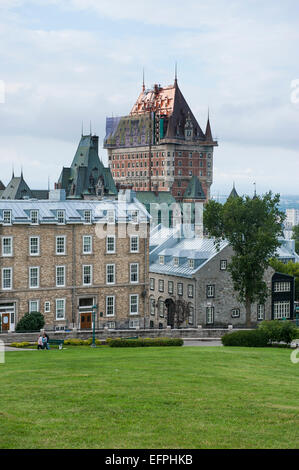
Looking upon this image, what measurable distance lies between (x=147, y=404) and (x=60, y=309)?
44105mm

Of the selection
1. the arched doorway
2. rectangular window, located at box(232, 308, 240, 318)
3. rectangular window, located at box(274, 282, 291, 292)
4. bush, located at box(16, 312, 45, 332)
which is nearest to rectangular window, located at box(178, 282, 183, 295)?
the arched doorway

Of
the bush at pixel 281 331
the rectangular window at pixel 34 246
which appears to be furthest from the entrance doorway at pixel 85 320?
the bush at pixel 281 331

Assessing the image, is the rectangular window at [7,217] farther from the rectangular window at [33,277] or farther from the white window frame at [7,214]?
the rectangular window at [33,277]

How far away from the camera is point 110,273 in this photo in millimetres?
68562

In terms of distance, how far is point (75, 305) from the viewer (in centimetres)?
6675

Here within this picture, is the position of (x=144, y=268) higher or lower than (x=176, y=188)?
lower

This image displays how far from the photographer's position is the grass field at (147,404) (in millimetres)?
18641

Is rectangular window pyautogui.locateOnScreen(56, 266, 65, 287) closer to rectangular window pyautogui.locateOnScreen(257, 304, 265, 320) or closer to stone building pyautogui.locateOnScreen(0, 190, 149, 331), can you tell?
stone building pyautogui.locateOnScreen(0, 190, 149, 331)

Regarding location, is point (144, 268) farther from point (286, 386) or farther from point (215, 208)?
point (286, 386)

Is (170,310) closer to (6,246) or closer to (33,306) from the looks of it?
(33,306)

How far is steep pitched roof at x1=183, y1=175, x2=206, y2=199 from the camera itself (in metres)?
192

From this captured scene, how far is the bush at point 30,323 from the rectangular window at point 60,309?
4776 mm
